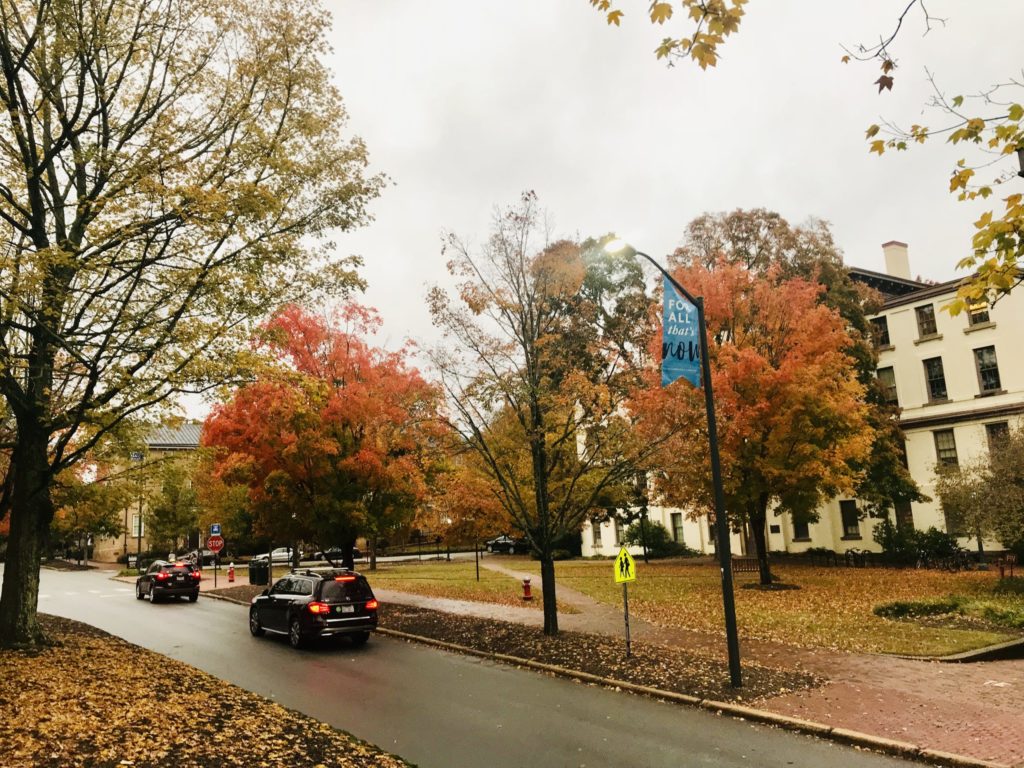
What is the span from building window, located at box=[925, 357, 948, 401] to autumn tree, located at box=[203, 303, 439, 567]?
27.0 meters

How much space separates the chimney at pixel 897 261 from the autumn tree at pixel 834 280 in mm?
4769

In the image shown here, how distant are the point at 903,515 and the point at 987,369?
7.95m

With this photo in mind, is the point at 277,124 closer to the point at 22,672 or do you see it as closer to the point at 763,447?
the point at 22,672

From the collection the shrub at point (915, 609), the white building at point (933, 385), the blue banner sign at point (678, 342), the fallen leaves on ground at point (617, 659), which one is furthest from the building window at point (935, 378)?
the blue banner sign at point (678, 342)

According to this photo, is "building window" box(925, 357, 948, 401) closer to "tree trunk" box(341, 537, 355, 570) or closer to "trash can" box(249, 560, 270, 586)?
"tree trunk" box(341, 537, 355, 570)

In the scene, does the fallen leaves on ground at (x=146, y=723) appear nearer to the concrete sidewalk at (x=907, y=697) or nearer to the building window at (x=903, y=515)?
the concrete sidewalk at (x=907, y=697)

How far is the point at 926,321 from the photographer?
1372 inches

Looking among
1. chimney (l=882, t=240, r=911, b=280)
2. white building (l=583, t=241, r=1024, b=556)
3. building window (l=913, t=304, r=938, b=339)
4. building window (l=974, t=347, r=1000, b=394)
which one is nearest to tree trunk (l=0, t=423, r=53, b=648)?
white building (l=583, t=241, r=1024, b=556)

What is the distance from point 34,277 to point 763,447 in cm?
1942

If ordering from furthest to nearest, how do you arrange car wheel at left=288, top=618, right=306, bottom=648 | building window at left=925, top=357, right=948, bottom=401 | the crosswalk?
building window at left=925, top=357, right=948, bottom=401 → the crosswalk → car wheel at left=288, top=618, right=306, bottom=648

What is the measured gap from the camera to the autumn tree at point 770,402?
2105 centimetres

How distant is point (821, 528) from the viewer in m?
37.1

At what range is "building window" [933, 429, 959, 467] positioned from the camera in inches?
1312

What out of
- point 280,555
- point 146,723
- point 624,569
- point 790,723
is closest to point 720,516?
point 624,569
